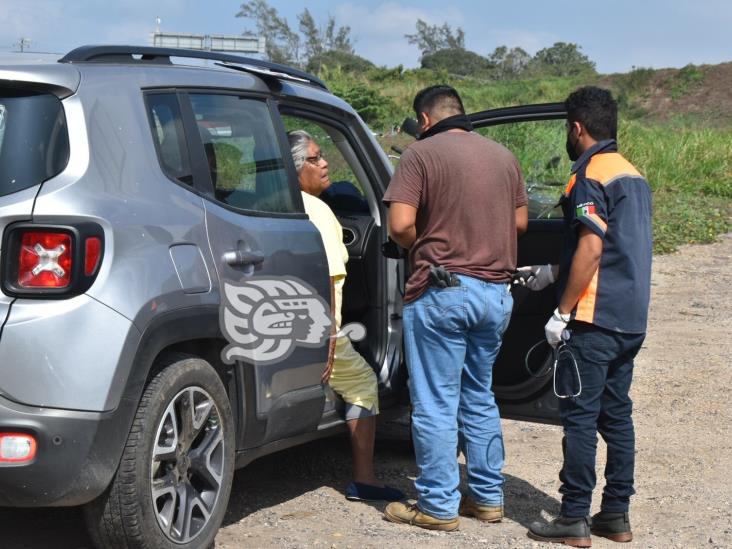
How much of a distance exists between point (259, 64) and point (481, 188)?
3.73 feet

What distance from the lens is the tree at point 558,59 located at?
62.0 m

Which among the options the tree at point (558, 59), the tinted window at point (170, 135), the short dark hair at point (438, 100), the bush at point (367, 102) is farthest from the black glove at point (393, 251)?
the tree at point (558, 59)

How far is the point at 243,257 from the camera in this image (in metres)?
4.07

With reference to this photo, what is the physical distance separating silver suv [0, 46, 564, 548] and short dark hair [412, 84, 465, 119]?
571mm

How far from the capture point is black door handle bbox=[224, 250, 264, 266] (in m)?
4.00

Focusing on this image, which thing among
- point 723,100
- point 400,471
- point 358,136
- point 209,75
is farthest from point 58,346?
point 723,100

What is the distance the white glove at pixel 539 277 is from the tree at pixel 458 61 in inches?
2447

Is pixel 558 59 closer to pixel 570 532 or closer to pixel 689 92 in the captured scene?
pixel 689 92

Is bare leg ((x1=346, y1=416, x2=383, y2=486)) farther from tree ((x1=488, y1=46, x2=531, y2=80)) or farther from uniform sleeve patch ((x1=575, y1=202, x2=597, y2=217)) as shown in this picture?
tree ((x1=488, y1=46, x2=531, y2=80))

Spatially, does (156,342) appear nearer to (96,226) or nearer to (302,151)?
(96,226)

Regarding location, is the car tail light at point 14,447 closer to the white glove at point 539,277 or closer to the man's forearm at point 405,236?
the man's forearm at point 405,236

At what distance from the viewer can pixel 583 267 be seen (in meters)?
4.42

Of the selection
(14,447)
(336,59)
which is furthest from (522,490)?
(336,59)

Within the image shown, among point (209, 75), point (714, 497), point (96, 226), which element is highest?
point (209, 75)
